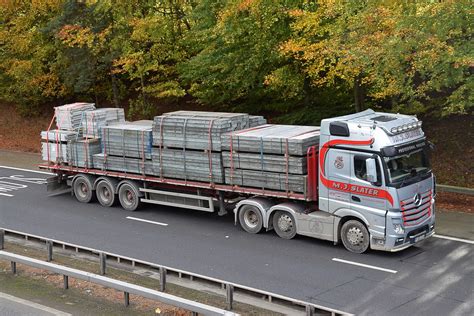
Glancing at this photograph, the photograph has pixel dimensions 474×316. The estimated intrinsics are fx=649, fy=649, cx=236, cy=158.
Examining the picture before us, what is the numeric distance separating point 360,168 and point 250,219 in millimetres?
3539

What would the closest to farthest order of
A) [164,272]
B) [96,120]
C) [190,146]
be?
[164,272] < [190,146] < [96,120]

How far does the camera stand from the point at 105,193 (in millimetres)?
20000

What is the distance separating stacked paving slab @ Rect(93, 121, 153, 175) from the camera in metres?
18.6

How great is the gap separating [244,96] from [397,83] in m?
11.5

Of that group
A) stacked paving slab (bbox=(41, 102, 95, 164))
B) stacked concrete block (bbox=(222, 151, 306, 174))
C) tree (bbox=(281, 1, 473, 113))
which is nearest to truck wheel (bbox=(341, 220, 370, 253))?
stacked concrete block (bbox=(222, 151, 306, 174))

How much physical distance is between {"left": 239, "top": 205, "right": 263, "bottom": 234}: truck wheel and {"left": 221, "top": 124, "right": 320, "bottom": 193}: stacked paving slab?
2.05ft

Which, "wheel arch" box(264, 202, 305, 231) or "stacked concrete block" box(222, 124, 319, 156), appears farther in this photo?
"wheel arch" box(264, 202, 305, 231)

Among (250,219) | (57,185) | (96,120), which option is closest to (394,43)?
(250,219)

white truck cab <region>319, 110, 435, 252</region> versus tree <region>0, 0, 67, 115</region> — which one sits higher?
tree <region>0, 0, 67, 115</region>

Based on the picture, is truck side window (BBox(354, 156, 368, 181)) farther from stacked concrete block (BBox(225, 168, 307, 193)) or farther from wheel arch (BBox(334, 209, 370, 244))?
stacked concrete block (BBox(225, 168, 307, 193))

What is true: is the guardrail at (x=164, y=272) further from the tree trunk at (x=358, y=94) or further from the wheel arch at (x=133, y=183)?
the tree trunk at (x=358, y=94)

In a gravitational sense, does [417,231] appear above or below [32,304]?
above

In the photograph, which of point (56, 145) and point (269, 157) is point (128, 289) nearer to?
point (269, 157)

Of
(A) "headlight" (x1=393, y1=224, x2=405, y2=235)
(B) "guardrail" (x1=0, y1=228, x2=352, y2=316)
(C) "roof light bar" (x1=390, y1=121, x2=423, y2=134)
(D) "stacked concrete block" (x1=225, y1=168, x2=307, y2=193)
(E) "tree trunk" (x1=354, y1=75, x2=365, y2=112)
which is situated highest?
Answer: (E) "tree trunk" (x1=354, y1=75, x2=365, y2=112)
